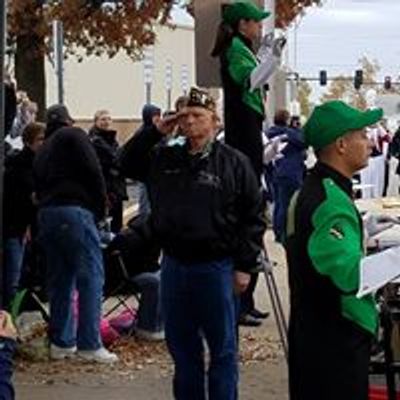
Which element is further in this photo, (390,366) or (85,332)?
(85,332)

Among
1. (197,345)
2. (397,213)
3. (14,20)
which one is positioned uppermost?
(14,20)

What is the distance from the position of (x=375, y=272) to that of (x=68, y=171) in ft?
14.0

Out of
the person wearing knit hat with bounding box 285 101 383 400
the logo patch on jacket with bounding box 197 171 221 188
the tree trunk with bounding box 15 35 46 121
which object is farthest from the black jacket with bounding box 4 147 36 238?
the tree trunk with bounding box 15 35 46 121

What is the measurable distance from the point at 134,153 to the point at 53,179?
1.96 meters

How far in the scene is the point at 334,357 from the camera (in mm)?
4477

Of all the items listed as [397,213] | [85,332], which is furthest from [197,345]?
[85,332]

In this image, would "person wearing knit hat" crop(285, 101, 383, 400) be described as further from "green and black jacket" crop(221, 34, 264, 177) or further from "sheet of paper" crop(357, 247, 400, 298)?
"green and black jacket" crop(221, 34, 264, 177)

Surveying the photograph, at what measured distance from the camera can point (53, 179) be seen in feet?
27.1

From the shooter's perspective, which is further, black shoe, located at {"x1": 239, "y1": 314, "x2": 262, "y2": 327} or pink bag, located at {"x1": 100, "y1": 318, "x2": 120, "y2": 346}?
black shoe, located at {"x1": 239, "y1": 314, "x2": 262, "y2": 327}

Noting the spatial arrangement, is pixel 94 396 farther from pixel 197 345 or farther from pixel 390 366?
pixel 390 366

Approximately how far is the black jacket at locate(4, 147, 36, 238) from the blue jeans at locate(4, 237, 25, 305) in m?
0.06

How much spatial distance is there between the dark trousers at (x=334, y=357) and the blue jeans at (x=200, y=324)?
49.3 inches

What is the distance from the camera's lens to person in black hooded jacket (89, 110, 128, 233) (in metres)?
13.3

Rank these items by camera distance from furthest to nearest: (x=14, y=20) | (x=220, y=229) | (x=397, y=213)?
(x=14, y=20) < (x=397, y=213) < (x=220, y=229)
